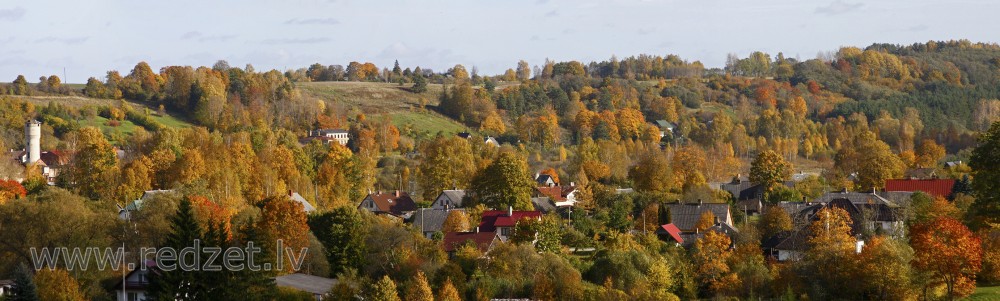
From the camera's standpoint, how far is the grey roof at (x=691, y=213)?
59062 millimetres

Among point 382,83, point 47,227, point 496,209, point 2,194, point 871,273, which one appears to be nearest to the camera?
point 871,273

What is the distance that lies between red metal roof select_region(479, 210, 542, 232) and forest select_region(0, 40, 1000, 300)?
2.65 feet

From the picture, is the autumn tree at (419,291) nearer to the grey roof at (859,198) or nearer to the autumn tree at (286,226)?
the autumn tree at (286,226)

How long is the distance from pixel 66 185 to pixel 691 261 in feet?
108

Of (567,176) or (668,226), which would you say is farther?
(567,176)

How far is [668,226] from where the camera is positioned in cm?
5684

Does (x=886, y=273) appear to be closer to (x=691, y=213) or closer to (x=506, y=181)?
(x=691, y=213)

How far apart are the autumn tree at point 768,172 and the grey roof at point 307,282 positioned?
1312 inches

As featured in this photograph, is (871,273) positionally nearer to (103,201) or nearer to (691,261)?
(691,261)

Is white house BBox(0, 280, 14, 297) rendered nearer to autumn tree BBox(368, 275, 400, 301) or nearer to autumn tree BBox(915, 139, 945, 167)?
autumn tree BBox(368, 275, 400, 301)

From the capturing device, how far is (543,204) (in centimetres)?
6719

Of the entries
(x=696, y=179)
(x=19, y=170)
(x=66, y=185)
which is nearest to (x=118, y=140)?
(x=19, y=170)

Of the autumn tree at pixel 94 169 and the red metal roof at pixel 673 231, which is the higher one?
the autumn tree at pixel 94 169

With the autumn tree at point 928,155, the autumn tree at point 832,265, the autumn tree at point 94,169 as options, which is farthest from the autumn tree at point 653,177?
the autumn tree at point 928,155
